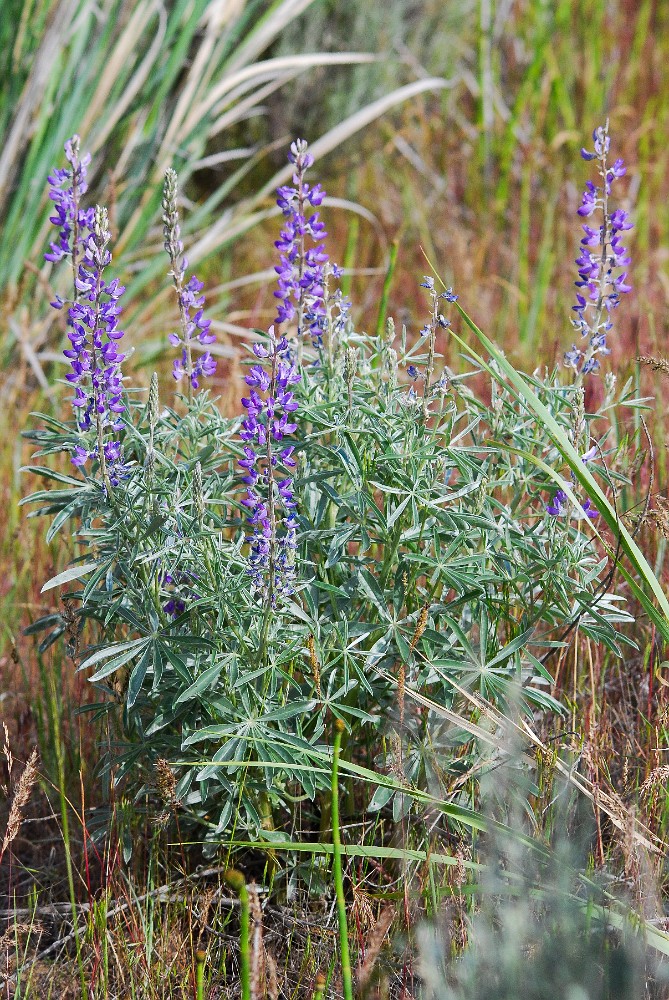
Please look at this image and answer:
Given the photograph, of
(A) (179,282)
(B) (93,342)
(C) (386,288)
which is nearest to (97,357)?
(B) (93,342)

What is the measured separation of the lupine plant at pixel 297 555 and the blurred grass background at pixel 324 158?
1.31ft

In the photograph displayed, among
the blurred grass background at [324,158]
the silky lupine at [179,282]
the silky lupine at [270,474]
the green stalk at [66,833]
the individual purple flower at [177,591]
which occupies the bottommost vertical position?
the green stalk at [66,833]

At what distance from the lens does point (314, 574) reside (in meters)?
1.69

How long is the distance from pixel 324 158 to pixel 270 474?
364 centimetres

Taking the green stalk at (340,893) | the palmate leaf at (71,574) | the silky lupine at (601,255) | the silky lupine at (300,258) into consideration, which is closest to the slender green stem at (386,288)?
the silky lupine at (300,258)

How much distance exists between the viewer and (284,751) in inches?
58.1

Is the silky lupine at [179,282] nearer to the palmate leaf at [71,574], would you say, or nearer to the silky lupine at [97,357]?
the silky lupine at [97,357]

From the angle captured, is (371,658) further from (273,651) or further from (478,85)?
(478,85)

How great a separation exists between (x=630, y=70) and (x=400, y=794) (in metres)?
4.69

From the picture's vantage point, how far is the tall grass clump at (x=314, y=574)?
1.47m

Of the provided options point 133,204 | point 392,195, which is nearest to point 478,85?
point 392,195

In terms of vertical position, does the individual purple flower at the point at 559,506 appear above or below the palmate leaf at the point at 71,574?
above

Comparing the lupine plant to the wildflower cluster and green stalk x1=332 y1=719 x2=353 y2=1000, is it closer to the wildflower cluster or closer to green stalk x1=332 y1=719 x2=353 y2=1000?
the wildflower cluster

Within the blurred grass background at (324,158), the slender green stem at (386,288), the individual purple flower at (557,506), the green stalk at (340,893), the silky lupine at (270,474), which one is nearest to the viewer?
the green stalk at (340,893)
